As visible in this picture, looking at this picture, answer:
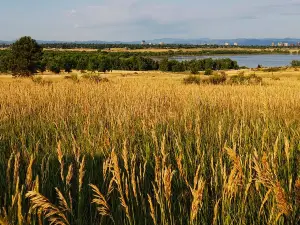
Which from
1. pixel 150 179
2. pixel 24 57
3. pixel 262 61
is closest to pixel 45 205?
pixel 150 179

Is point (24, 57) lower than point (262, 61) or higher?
higher

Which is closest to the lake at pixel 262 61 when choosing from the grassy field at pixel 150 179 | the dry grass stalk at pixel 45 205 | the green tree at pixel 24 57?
the green tree at pixel 24 57

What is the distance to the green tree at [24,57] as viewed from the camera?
44.6 meters

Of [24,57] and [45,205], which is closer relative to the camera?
[45,205]

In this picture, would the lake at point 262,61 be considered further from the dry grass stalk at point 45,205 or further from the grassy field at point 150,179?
the dry grass stalk at point 45,205

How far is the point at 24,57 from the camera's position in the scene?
148 ft

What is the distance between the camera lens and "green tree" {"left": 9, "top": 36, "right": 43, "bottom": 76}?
4464cm

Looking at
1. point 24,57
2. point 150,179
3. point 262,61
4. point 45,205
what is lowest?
point 262,61

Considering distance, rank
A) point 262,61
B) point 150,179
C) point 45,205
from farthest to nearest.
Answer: point 262,61 < point 150,179 < point 45,205

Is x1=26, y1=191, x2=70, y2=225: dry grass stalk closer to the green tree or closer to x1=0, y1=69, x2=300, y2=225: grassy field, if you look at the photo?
x1=0, y1=69, x2=300, y2=225: grassy field

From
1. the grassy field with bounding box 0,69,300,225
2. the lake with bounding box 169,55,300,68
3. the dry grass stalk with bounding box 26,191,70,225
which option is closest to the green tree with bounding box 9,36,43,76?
the grassy field with bounding box 0,69,300,225

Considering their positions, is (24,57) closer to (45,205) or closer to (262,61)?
(45,205)

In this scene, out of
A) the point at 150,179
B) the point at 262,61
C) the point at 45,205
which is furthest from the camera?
the point at 262,61

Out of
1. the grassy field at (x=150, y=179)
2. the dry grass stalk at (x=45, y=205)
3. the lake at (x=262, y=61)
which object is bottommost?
the lake at (x=262, y=61)
